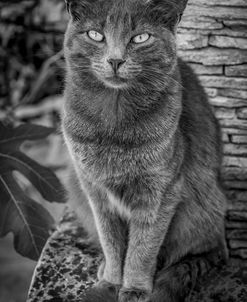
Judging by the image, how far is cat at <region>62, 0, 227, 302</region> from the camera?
1.43 metres

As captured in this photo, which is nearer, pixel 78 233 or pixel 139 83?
pixel 139 83

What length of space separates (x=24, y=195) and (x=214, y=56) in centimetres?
103

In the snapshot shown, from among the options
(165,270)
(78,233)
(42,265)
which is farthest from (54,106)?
(165,270)

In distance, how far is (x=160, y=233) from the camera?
162 centimetres

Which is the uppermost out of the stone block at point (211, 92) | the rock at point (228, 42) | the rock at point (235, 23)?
the rock at point (235, 23)

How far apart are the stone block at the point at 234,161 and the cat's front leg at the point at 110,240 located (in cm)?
62

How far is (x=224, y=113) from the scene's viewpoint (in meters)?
2.08

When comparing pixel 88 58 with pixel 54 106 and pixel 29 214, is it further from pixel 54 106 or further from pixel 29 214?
pixel 54 106

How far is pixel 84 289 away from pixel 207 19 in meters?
1.25

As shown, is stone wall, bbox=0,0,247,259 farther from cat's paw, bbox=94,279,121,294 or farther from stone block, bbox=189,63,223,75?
cat's paw, bbox=94,279,121,294

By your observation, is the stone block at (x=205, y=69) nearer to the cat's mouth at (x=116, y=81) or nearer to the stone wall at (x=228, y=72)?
the stone wall at (x=228, y=72)

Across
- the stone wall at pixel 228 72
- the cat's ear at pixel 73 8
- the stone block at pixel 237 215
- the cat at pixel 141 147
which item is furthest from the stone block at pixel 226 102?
the cat's ear at pixel 73 8

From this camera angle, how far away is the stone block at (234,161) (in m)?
2.07

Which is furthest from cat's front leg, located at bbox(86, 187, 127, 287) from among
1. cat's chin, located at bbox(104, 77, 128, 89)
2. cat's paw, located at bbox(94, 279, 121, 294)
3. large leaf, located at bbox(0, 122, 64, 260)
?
cat's chin, located at bbox(104, 77, 128, 89)
